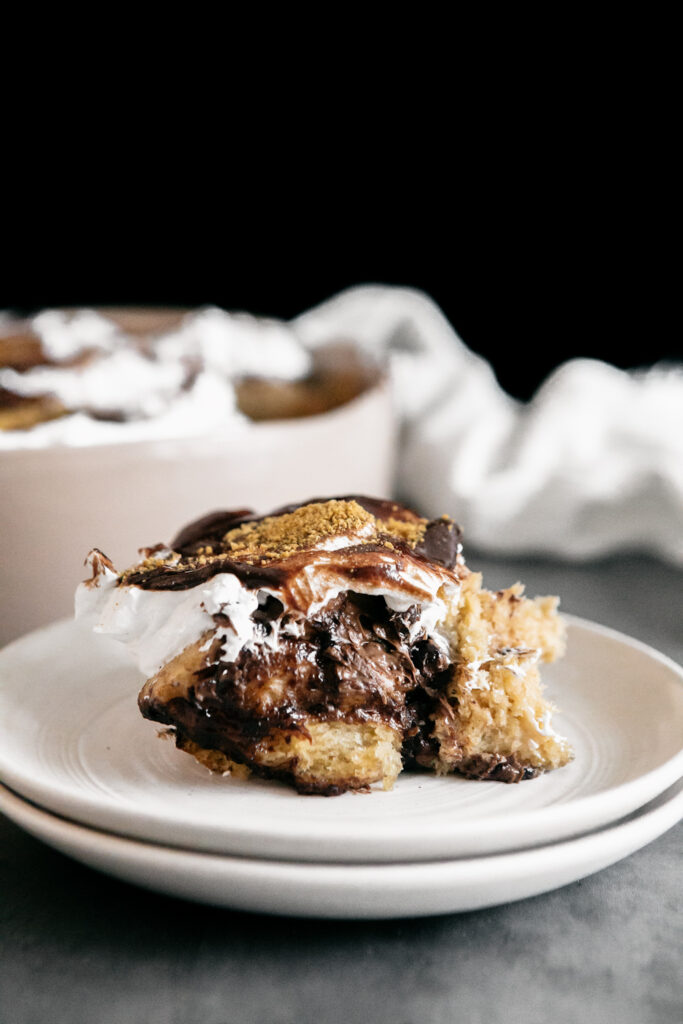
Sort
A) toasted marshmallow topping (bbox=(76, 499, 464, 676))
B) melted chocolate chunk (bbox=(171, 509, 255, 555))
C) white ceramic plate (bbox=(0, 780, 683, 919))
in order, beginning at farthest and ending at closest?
melted chocolate chunk (bbox=(171, 509, 255, 555)) → toasted marshmallow topping (bbox=(76, 499, 464, 676)) → white ceramic plate (bbox=(0, 780, 683, 919))

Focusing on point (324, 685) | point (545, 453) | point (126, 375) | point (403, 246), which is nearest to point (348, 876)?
point (324, 685)

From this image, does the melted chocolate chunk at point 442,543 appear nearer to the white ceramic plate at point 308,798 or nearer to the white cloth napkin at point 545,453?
the white ceramic plate at point 308,798

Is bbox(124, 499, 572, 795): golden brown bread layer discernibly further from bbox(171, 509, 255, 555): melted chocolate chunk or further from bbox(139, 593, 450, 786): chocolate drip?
bbox(171, 509, 255, 555): melted chocolate chunk

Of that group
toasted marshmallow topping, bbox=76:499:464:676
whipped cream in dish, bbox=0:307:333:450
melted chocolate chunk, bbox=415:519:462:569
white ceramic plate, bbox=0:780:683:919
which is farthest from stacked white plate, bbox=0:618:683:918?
whipped cream in dish, bbox=0:307:333:450

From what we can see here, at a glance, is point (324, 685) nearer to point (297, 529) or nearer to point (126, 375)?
point (297, 529)

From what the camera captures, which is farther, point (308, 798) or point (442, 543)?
point (442, 543)

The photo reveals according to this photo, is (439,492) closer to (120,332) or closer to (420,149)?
(120,332)
